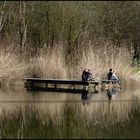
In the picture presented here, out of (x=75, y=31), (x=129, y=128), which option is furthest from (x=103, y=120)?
(x=75, y=31)

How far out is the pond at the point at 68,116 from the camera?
1262cm

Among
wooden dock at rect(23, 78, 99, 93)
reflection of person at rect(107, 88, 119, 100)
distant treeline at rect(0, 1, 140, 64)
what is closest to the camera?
reflection of person at rect(107, 88, 119, 100)

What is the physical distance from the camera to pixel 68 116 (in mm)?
15641

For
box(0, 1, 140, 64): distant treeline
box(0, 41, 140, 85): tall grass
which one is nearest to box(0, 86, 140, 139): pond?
box(0, 41, 140, 85): tall grass

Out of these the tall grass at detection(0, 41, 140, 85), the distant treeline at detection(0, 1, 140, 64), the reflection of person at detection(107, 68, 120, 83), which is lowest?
the reflection of person at detection(107, 68, 120, 83)

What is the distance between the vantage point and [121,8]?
43219mm

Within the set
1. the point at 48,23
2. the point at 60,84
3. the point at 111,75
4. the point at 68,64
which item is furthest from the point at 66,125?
the point at 48,23

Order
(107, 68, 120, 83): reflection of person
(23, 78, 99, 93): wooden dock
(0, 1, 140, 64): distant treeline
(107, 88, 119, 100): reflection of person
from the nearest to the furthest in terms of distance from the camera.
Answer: (107, 88, 119, 100): reflection of person, (23, 78, 99, 93): wooden dock, (107, 68, 120, 83): reflection of person, (0, 1, 140, 64): distant treeline

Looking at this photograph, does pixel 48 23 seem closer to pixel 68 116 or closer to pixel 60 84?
pixel 60 84

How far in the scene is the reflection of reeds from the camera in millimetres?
12383

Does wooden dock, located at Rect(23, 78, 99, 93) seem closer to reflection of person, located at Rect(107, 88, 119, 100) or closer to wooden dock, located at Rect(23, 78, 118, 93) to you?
wooden dock, located at Rect(23, 78, 118, 93)

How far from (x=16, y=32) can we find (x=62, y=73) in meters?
8.29

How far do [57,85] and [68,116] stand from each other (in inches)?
488

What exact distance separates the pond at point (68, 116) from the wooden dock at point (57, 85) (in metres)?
3.99
